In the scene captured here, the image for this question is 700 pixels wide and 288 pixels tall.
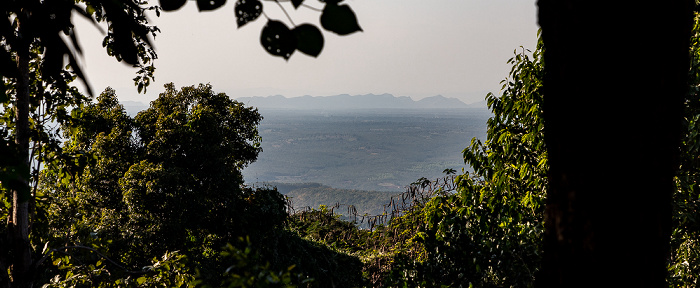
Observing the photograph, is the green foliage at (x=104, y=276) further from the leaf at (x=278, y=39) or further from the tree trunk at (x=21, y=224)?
the leaf at (x=278, y=39)

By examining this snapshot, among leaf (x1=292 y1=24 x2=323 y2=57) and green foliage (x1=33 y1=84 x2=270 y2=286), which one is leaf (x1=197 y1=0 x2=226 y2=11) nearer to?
leaf (x1=292 y1=24 x2=323 y2=57)

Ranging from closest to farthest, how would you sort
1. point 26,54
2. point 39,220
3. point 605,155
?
1. point 605,155
2. point 26,54
3. point 39,220

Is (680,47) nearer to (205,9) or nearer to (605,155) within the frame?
(605,155)

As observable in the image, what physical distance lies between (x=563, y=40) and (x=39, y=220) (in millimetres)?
4669

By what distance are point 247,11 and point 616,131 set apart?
846 millimetres

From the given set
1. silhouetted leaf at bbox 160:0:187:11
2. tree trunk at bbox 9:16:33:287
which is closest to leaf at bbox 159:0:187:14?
silhouetted leaf at bbox 160:0:187:11

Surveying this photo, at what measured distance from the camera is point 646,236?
3.78 feet

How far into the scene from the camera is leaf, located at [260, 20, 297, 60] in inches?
37.3

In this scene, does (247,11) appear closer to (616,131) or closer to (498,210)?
(616,131)

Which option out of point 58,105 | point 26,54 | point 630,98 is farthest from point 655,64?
point 58,105

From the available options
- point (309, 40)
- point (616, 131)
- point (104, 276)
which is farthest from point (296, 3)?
point (104, 276)

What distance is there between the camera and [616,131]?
111 cm

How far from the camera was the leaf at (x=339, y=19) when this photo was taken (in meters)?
0.91

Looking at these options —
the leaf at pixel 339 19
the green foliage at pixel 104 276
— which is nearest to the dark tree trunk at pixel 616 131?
the leaf at pixel 339 19
